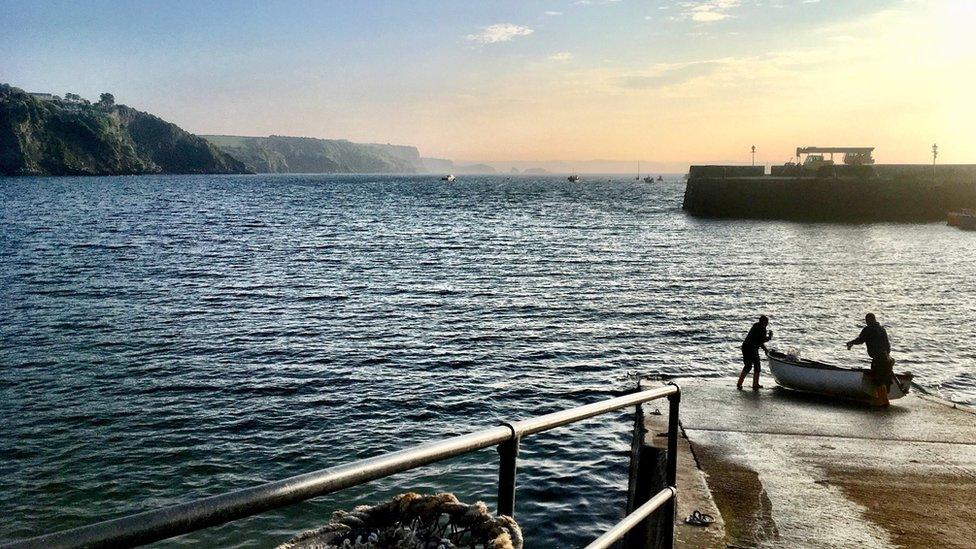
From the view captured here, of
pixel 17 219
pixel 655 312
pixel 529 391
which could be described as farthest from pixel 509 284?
pixel 17 219

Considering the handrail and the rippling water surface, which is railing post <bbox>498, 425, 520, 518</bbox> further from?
Result: the rippling water surface

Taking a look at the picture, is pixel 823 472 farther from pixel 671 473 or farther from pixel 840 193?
pixel 840 193

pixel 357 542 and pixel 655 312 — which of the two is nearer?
pixel 357 542

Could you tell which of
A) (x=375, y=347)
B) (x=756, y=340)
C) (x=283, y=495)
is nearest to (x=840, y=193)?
(x=375, y=347)

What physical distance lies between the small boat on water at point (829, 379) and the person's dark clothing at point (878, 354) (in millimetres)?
151

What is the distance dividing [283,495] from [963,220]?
2715 inches

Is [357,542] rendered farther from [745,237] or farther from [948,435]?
[745,237]

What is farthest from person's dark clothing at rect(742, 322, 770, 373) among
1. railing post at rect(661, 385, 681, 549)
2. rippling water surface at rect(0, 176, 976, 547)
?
railing post at rect(661, 385, 681, 549)

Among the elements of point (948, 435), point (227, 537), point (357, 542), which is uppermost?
point (357, 542)

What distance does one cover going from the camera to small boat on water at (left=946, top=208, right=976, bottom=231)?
57.4m

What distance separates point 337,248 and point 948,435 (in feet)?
133

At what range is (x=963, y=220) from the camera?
58.4 meters

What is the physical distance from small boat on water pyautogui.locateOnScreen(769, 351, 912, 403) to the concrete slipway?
0.28 m

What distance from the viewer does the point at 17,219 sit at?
6412cm
